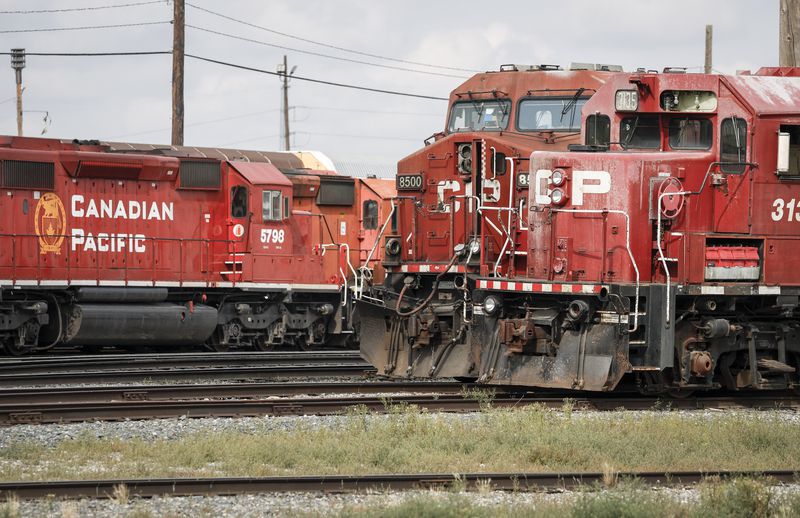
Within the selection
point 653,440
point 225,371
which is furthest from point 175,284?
point 653,440

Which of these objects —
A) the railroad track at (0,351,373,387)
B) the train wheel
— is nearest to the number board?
the railroad track at (0,351,373,387)

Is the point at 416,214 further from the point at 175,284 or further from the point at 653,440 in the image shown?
the point at 175,284

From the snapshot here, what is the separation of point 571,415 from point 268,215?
11365mm

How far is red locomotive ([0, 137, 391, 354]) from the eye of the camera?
19.0 metres

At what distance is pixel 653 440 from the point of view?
10.0 metres

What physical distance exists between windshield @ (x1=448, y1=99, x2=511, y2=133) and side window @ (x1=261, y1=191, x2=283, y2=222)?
309 inches

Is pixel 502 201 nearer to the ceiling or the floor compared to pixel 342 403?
nearer to the ceiling

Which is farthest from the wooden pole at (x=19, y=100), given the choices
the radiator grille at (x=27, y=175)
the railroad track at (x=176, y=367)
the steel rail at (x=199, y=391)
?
the steel rail at (x=199, y=391)

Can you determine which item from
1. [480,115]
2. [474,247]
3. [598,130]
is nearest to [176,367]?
[474,247]

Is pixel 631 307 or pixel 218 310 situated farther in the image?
pixel 218 310

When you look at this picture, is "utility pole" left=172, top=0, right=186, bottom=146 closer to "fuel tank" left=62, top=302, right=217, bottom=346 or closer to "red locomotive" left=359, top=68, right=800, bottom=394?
"fuel tank" left=62, top=302, right=217, bottom=346

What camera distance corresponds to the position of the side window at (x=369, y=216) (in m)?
23.5

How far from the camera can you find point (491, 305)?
1237cm

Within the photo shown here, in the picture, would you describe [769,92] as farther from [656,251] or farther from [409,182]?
[409,182]
